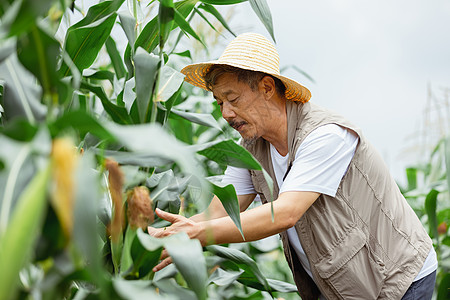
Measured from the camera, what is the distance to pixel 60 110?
54cm

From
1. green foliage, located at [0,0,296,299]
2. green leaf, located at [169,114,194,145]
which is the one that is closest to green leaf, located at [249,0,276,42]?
green foliage, located at [0,0,296,299]

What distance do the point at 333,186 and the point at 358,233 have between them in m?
0.15

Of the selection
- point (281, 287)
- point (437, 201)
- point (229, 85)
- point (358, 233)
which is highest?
point (229, 85)

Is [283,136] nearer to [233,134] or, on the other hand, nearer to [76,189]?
[233,134]

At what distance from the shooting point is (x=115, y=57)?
1.30 meters

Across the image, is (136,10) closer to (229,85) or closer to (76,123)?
(229,85)

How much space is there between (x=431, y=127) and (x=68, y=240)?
2.64m

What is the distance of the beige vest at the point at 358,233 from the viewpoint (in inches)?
50.5

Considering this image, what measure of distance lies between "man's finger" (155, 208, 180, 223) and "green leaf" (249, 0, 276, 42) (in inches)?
14.9

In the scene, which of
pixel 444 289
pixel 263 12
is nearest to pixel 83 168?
pixel 263 12

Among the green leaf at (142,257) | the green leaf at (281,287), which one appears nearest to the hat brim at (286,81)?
the green leaf at (281,287)

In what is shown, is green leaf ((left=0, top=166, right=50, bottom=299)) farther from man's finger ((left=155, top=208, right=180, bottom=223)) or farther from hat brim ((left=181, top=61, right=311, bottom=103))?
hat brim ((left=181, top=61, right=311, bottom=103))

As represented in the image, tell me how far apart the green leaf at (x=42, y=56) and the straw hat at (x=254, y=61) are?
2.52 feet

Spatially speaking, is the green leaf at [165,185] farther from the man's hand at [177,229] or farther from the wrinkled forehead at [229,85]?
the wrinkled forehead at [229,85]
